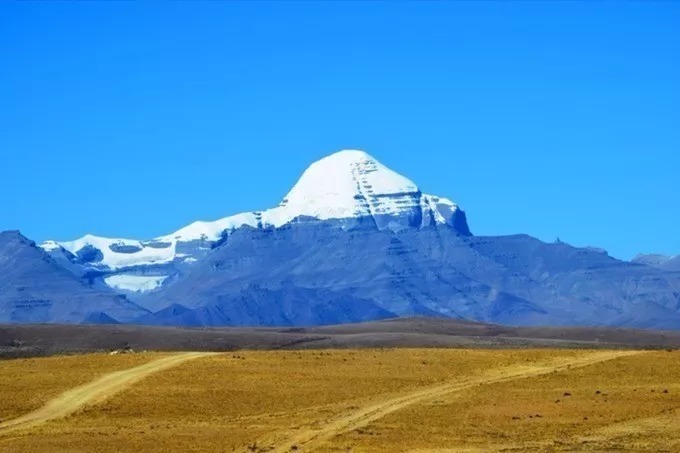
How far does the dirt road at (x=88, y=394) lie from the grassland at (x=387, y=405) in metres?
0.78

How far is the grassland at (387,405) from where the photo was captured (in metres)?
51.2

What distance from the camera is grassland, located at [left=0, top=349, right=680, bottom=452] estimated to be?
168 ft

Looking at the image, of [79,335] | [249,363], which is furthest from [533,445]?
[79,335]

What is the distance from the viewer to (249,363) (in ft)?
233

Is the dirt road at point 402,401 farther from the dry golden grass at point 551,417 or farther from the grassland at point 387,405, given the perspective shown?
the dry golden grass at point 551,417

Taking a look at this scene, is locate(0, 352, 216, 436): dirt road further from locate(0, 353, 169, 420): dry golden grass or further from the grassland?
the grassland

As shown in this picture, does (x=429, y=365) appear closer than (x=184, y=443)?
No

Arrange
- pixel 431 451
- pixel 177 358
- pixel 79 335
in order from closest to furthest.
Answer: pixel 431 451
pixel 177 358
pixel 79 335

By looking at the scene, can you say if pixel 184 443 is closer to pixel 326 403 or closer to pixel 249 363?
pixel 326 403

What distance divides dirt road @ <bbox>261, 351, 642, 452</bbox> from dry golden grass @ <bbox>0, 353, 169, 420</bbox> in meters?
13.1

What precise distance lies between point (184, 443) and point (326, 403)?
10.6 m

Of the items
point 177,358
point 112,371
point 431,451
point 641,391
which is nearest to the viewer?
point 431,451

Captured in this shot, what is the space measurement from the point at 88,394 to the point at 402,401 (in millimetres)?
13693

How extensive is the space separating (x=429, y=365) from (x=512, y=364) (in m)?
4.20
